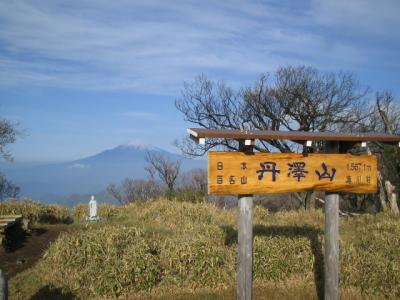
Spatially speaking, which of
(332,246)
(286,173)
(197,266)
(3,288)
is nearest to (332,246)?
(332,246)

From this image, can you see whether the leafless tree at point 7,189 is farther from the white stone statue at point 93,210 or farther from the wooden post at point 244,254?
the wooden post at point 244,254

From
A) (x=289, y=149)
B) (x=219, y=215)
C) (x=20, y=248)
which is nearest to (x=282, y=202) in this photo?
(x=289, y=149)

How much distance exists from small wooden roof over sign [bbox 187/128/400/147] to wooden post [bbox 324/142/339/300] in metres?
0.44

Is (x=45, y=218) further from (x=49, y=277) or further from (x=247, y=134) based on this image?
(x=247, y=134)

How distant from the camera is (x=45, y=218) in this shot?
53.4ft

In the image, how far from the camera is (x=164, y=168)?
3319 cm

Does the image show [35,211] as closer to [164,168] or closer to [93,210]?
[93,210]

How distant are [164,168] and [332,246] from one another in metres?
26.5

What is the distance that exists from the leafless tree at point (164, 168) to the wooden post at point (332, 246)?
75.2 ft

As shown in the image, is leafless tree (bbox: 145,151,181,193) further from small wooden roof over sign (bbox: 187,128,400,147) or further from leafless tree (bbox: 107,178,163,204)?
small wooden roof over sign (bbox: 187,128,400,147)

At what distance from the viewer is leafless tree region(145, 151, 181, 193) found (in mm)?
32375

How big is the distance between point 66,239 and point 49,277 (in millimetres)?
1187

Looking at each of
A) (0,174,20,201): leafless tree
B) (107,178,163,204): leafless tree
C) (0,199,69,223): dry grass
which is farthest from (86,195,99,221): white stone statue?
(0,174,20,201): leafless tree

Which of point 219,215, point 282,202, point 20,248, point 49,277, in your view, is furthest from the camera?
point 282,202
